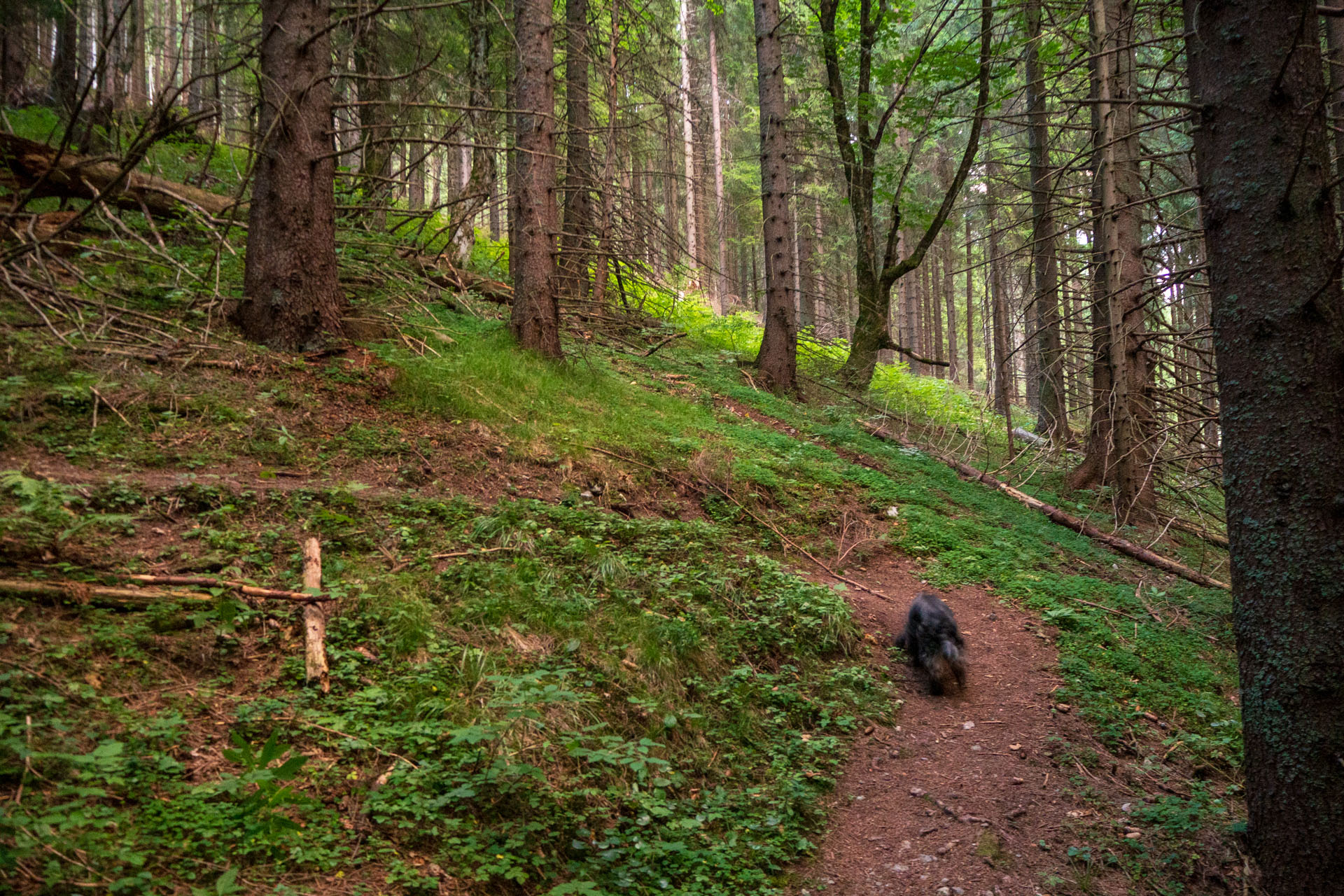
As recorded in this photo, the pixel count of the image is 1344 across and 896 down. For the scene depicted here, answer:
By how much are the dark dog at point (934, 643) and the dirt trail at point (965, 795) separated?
0.14 meters

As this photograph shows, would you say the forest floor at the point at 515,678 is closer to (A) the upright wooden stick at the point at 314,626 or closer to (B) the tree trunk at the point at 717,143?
(A) the upright wooden stick at the point at 314,626

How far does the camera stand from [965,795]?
4.44m

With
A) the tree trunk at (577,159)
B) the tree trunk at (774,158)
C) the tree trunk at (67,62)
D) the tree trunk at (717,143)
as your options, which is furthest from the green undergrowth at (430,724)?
the tree trunk at (717,143)

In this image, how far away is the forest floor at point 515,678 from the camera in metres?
2.97

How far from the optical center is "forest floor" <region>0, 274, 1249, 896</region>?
297cm

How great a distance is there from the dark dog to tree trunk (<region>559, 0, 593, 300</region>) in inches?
203

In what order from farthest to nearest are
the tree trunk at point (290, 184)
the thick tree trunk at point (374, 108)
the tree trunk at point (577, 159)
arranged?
the tree trunk at point (577, 159) → the thick tree trunk at point (374, 108) → the tree trunk at point (290, 184)

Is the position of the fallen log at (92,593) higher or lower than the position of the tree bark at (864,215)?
lower

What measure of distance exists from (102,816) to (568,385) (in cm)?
657

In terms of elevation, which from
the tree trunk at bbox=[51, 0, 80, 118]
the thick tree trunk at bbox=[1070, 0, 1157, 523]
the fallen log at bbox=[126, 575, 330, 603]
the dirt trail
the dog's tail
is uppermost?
the tree trunk at bbox=[51, 0, 80, 118]

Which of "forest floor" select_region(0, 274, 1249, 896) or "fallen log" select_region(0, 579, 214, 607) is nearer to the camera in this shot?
"forest floor" select_region(0, 274, 1249, 896)

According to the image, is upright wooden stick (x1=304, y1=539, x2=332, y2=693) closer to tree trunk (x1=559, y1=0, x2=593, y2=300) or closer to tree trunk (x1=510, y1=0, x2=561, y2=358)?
tree trunk (x1=510, y1=0, x2=561, y2=358)

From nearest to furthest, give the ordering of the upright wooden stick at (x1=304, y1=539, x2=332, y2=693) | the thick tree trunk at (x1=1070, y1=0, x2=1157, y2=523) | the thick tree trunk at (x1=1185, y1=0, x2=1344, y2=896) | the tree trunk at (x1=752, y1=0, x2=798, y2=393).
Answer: the thick tree trunk at (x1=1185, y1=0, x2=1344, y2=896), the upright wooden stick at (x1=304, y1=539, x2=332, y2=693), the thick tree trunk at (x1=1070, y1=0, x2=1157, y2=523), the tree trunk at (x1=752, y1=0, x2=798, y2=393)

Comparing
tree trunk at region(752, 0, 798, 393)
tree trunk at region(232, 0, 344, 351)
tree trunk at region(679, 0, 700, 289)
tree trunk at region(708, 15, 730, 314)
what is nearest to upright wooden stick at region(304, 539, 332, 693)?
tree trunk at region(232, 0, 344, 351)
